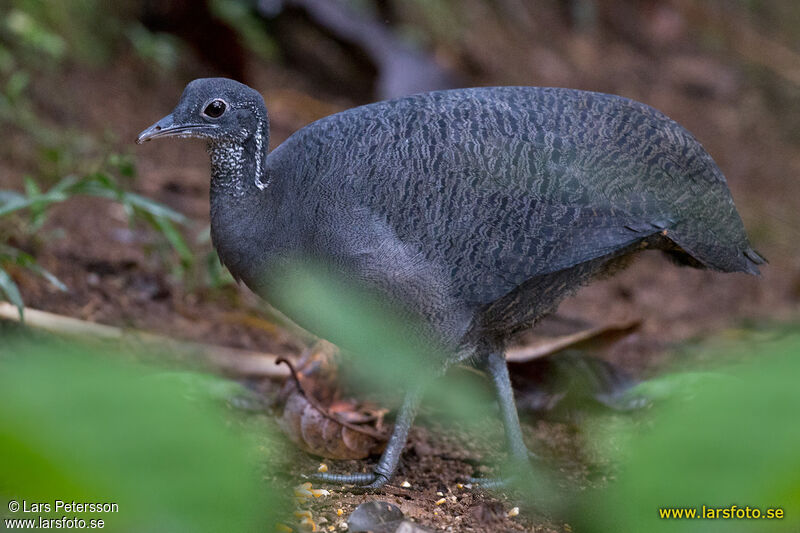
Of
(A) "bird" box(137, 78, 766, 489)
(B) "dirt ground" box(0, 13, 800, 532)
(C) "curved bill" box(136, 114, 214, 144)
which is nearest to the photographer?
(A) "bird" box(137, 78, 766, 489)

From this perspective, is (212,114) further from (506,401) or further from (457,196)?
(506,401)

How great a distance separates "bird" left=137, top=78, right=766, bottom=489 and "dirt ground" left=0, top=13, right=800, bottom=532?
1.54 feet

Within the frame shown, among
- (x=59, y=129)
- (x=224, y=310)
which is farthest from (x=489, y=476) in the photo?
(x=59, y=129)

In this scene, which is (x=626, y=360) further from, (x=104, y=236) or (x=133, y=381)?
(x=133, y=381)

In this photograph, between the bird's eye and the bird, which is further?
the bird's eye

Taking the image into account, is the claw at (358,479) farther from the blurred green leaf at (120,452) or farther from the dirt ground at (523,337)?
the blurred green leaf at (120,452)

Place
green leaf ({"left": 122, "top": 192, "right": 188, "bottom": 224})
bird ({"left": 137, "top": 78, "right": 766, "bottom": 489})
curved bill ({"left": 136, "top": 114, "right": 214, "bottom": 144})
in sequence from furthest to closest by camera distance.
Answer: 1. green leaf ({"left": 122, "top": 192, "right": 188, "bottom": 224})
2. curved bill ({"left": 136, "top": 114, "right": 214, "bottom": 144})
3. bird ({"left": 137, "top": 78, "right": 766, "bottom": 489})

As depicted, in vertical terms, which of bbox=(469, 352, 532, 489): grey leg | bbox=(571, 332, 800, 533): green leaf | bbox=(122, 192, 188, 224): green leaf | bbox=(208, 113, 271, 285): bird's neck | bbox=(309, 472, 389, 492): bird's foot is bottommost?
bbox=(571, 332, 800, 533): green leaf

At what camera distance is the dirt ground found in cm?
367

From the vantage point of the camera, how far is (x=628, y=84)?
9.83m

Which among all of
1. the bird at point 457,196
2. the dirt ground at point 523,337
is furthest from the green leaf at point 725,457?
the bird at point 457,196

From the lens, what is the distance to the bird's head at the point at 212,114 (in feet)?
11.2

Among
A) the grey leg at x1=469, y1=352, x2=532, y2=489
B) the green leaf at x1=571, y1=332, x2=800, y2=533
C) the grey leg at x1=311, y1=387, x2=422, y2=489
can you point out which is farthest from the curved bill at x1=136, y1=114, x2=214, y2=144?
the green leaf at x1=571, y1=332, x2=800, y2=533

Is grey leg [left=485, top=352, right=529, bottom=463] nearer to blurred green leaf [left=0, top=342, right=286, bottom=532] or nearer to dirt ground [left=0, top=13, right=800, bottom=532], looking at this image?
dirt ground [left=0, top=13, right=800, bottom=532]
